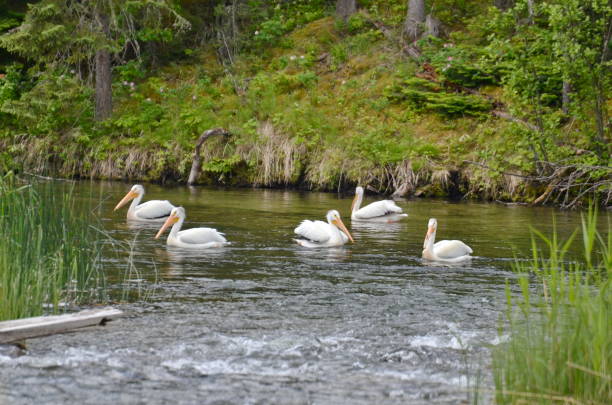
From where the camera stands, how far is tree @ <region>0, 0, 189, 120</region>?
2406 centimetres

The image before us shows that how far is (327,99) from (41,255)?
60.0 feet

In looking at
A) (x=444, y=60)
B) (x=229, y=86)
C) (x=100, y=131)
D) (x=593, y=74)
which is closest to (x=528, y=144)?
(x=593, y=74)

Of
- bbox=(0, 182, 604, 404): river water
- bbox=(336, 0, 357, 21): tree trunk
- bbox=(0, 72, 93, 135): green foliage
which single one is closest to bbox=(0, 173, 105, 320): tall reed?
bbox=(0, 182, 604, 404): river water

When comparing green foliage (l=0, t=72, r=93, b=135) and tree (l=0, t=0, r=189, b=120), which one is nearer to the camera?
tree (l=0, t=0, r=189, b=120)

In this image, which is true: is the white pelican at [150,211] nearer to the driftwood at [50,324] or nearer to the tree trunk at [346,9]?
the driftwood at [50,324]

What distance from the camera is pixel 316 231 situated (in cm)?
1297

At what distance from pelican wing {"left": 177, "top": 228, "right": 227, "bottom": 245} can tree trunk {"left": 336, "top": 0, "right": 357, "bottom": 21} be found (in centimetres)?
1739

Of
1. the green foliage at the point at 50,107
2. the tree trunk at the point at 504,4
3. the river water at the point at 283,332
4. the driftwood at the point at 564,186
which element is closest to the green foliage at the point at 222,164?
the green foliage at the point at 50,107

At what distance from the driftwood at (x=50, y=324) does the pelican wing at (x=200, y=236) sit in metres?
5.07

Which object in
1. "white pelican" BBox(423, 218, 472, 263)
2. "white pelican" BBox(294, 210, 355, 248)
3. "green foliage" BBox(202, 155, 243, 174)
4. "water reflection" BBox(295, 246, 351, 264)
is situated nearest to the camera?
"white pelican" BBox(423, 218, 472, 263)

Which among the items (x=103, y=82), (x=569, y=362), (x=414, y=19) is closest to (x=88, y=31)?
(x=103, y=82)

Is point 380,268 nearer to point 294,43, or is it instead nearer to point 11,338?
point 11,338

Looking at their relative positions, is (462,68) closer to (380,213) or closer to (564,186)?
(564,186)

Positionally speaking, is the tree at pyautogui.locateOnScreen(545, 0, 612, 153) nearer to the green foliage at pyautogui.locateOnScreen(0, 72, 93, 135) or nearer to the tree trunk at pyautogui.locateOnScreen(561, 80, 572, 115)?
the tree trunk at pyautogui.locateOnScreen(561, 80, 572, 115)
